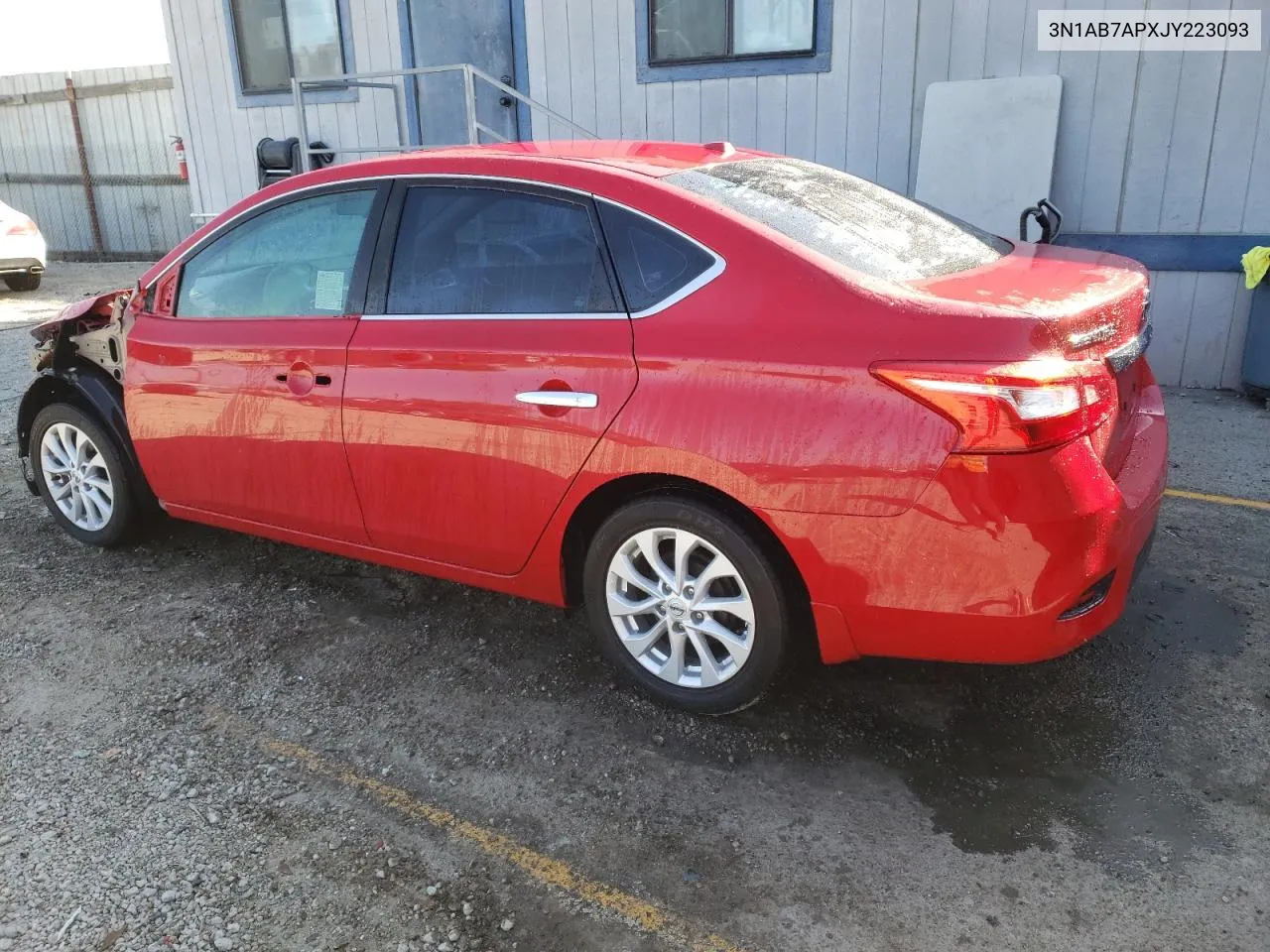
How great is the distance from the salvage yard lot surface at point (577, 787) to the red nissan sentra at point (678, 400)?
0.33 m

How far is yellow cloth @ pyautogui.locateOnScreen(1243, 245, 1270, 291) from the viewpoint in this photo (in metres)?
6.03

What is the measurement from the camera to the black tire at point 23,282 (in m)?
13.0

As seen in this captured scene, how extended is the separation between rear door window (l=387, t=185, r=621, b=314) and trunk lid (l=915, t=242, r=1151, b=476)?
0.94 metres

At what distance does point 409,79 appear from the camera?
27.7ft

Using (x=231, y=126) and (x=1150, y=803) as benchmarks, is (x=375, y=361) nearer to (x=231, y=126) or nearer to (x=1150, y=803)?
(x=1150, y=803)

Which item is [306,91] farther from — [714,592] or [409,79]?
[714,592]

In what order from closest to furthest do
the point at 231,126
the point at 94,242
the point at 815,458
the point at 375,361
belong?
the point at 815,458 < the point at 375,361 < the point at 231,126 < the point at 94,242

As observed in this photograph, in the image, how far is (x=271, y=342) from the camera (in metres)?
3.41

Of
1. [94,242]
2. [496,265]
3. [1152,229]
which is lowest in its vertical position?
[94,242]

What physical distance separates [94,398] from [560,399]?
7.71ft

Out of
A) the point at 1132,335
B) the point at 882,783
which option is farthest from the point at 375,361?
the point at 1132,335

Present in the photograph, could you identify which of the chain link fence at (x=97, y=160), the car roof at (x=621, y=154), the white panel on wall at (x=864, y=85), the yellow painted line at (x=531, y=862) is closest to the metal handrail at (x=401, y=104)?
the white panel on wall at (x=864, y=85)

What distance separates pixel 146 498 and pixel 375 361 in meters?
1.66

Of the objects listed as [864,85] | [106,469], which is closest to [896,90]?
[864,85]
